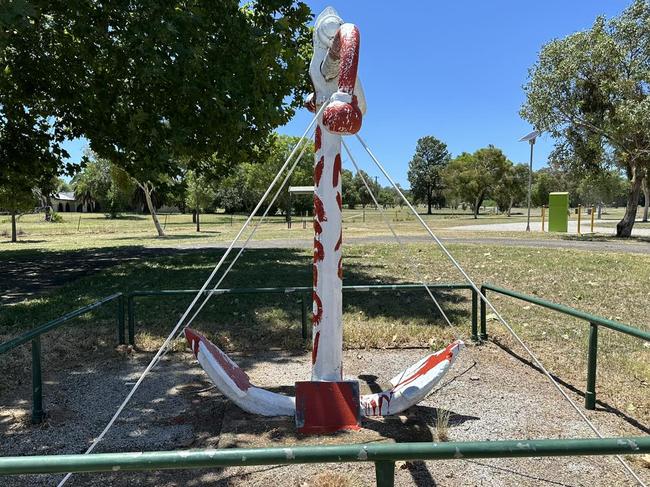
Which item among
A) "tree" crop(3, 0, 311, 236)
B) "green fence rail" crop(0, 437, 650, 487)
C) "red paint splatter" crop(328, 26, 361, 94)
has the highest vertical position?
"tree" crop(3, 0, 311, 236)

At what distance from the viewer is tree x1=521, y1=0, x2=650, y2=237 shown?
1947 cm

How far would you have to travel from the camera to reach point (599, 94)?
20531 millimetres

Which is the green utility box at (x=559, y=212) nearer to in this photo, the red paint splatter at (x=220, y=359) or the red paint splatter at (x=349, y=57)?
the red paint splatter at (x=220, y=359)

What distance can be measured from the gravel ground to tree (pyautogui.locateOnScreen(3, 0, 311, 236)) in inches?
201

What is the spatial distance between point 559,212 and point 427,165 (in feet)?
165

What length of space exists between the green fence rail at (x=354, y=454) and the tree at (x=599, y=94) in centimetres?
2003

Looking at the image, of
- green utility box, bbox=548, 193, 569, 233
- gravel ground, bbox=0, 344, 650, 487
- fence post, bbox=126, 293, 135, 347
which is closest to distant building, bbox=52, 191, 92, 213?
green utility box, bbox=548, 193, 569, 233

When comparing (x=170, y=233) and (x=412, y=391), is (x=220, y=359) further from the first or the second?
(x=170, y=233)

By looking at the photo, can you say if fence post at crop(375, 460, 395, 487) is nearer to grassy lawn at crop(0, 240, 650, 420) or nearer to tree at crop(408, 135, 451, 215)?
grassy lawn at crop(0, 240, 650, 420)

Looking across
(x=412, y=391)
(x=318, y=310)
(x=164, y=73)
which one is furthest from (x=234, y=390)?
(x=164, y=73)

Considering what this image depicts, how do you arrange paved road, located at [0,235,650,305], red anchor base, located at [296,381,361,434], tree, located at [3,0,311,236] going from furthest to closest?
paved road, located at [0,235,650,305], tree, located at [3,0,311,236], red anchor base, located at [296,381,361,434]

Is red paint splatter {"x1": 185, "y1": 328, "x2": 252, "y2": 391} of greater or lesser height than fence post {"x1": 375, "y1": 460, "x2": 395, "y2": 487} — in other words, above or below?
below

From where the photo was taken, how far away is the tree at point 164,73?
862cm

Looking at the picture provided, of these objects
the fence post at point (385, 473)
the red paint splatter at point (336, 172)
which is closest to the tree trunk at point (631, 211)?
the red paint splatter at point (336, 172)
